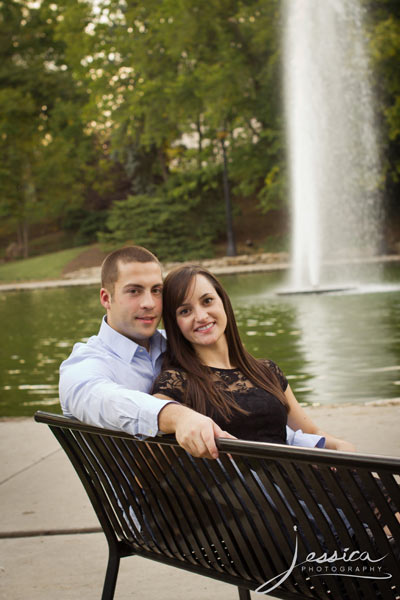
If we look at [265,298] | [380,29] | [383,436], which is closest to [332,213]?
[380,29]

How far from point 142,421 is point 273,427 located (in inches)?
33.8

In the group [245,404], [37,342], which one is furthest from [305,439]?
[37,342]

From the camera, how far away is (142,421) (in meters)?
2.26

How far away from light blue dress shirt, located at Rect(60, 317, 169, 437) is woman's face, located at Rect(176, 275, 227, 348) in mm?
186

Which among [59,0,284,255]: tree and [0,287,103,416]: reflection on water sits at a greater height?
[59,0,284,255]: tree

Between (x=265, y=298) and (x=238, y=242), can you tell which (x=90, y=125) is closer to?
(x=238, y=242)

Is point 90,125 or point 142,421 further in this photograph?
point 90,125

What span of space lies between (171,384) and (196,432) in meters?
0.79

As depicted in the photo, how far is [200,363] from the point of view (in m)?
2.99

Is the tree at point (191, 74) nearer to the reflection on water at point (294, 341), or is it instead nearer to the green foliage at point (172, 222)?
the green foliage at point (172, 222)

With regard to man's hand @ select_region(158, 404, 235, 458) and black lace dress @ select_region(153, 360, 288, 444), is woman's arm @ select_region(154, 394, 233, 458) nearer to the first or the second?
man's hand @ select_region(158, 404, 235, 458)

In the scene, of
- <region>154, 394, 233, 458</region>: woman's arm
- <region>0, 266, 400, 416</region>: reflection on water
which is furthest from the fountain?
<region>154, 394, 233, 458</region>: woman's arm

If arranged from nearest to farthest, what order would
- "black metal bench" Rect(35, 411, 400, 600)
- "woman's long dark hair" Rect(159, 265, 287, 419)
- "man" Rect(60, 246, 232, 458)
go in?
"black metal bench" Rect(35, 411, 400, 600), "man" Rect(60, 246, 232, 458), "woman's long dark hair" Rect(159, 265, 287, 419)

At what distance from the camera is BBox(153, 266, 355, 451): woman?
284cm
